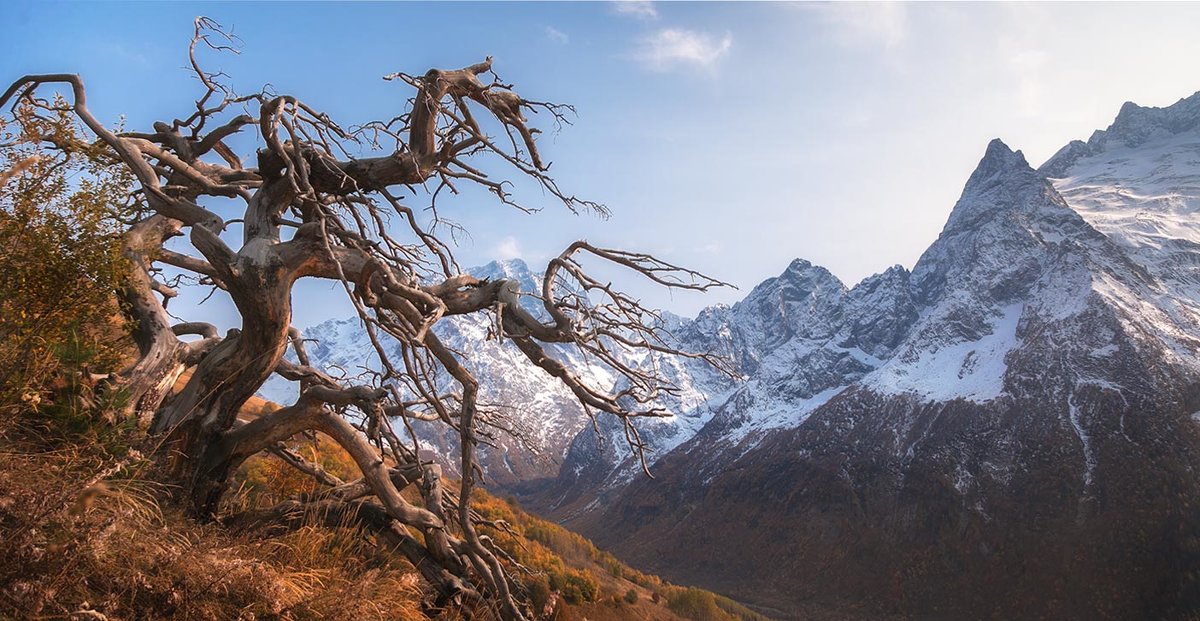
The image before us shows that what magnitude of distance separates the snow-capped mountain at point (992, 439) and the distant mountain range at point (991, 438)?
224 mm

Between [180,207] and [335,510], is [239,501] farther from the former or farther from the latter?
[180,207]

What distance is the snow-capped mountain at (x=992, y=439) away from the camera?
4612cm

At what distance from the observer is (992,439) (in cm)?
6038

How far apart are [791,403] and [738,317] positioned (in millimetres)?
83618

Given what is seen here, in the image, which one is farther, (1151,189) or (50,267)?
(1151,189)

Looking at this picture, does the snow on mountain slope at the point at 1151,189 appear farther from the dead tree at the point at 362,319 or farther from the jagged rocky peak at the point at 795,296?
the dead tree at the point at 362,319

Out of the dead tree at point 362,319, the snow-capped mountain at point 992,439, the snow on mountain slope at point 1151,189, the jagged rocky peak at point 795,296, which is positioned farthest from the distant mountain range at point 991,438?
the jagged rocky peak at point 795,296

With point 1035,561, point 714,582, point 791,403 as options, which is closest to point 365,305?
point 1035,561

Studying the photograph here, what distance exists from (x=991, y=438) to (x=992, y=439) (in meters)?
0.17

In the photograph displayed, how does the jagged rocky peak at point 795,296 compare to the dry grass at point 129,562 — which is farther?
the jagged rocky peak at point 795,296

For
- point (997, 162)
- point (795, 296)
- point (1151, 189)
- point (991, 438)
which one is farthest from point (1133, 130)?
point (991, 438)

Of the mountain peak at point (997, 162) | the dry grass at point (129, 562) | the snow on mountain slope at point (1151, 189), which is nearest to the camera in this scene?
the dry grass at point (129, 562)

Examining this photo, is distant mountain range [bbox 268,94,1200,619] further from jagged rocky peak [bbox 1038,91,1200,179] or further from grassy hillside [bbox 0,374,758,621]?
grassy hillside [bbox 0,374,758,621]

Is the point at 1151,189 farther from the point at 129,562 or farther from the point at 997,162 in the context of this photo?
the point at 129,562
